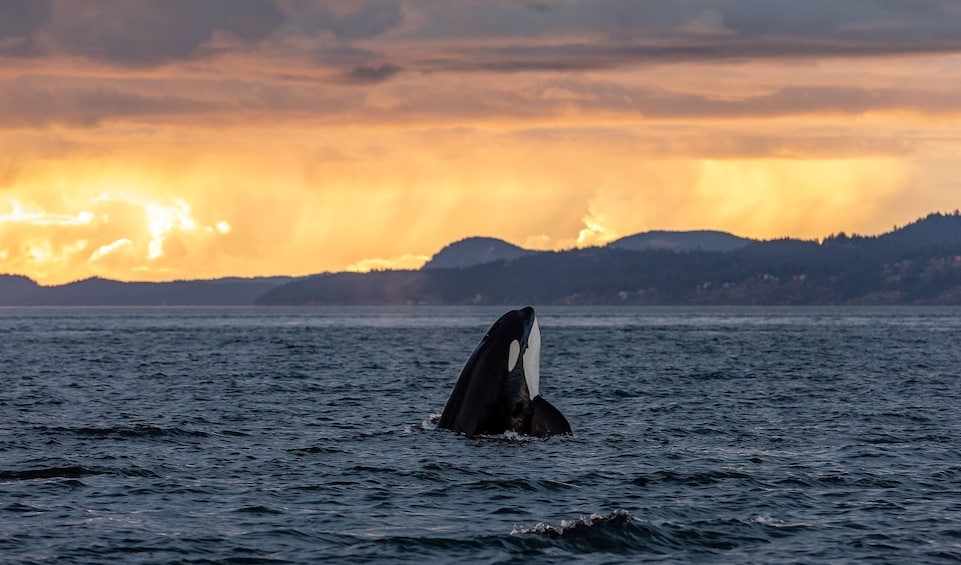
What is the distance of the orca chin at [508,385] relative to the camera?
2691 centimetres

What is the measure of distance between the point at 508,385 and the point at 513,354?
0.67m

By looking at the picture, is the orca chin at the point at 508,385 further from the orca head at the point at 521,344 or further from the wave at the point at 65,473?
the wave at the point at 65,473

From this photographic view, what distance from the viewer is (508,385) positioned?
88.1ft

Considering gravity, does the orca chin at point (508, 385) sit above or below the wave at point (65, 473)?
above

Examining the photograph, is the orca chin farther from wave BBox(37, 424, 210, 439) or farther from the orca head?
wave BBox(37, 424, 210, 439)

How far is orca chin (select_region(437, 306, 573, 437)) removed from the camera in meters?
26.9

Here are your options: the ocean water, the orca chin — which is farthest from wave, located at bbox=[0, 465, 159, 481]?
the orca chin

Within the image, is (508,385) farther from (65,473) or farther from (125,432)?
(125,432)

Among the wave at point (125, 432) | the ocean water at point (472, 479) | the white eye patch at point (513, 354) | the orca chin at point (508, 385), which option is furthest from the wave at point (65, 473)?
the white eye patch at point (513, 354)

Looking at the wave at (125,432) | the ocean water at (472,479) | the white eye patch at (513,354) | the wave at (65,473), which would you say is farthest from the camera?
the wave at (125,432)

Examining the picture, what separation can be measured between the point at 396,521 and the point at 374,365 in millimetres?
47142

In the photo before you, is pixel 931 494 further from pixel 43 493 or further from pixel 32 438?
pixel 32 438

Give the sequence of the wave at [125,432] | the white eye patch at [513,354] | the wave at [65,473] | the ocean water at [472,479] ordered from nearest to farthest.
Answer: the ocean water at [472,479], the wave at [65,473], the white eye patch at [513,354], the wave at [125,432]

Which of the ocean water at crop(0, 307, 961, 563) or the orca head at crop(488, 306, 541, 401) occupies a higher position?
the orca head at crop(488, 306, 541, 401)
